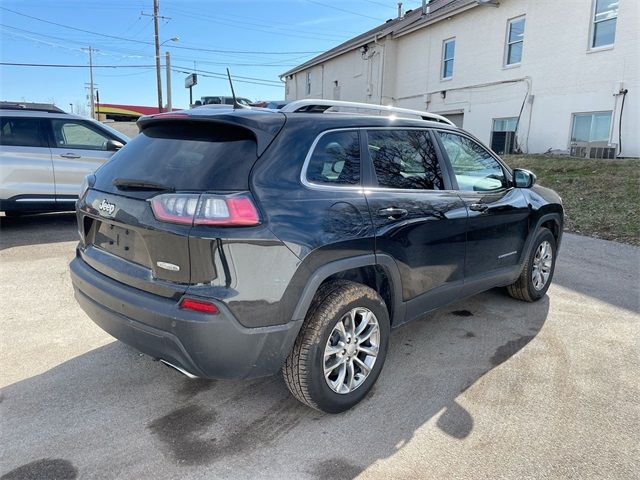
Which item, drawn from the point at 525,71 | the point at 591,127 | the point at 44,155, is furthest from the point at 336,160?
the point at 525,71

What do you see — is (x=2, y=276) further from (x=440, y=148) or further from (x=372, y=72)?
(x=372, y=72)

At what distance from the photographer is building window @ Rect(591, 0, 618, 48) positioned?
13.1 meters

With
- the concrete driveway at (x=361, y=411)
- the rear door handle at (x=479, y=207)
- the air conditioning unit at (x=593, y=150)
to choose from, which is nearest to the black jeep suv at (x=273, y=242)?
the rear door handle at (x=479, y=207)

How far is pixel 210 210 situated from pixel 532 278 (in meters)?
3.51

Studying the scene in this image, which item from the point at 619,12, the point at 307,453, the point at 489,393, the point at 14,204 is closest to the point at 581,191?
the point at 619,12

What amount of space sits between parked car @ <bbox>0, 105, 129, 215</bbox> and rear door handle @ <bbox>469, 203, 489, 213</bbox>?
553 centimetres

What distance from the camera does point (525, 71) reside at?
15734 mm

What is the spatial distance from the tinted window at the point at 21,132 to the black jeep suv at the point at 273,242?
15.8 ft

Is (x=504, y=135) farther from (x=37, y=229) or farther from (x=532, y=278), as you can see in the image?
(x=37, y=229)

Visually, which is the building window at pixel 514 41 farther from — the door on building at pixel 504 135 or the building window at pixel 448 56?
the building window at pixel 448 56

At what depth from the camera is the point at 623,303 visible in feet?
15.8

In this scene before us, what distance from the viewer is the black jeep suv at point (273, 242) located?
2322 mm

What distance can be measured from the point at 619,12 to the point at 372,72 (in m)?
12.4

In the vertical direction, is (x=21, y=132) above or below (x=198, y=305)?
above
